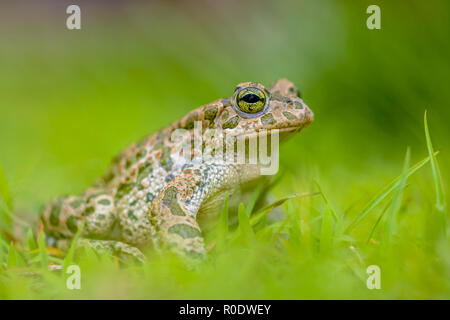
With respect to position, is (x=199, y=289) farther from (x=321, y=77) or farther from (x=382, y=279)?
(x=321, y=77)

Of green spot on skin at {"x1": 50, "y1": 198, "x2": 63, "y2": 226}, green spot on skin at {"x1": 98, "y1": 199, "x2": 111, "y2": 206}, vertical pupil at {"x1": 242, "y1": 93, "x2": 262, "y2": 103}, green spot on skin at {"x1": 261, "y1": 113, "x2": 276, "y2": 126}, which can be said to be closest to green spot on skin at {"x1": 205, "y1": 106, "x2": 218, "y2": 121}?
vertical pupil at {"x1": 242, "y1": 93, "x2": 262, "y2": 103}

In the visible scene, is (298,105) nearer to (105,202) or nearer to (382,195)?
(382,195)

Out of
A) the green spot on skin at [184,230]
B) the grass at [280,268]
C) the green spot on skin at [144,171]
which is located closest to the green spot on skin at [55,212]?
the grass at [280,268]

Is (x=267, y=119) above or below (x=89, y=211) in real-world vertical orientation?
above

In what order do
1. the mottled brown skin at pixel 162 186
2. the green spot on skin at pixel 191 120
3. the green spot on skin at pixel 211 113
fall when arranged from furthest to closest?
the green spot on skin at pixel 191 120, the green spot on skin at pixel 211 113, the mottled brown skin at pixel 162 186

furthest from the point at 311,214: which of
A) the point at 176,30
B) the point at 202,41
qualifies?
the point at 176,30

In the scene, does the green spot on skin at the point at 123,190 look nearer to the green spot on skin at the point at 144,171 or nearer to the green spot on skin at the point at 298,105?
the green spot on skin at the point at 144,171

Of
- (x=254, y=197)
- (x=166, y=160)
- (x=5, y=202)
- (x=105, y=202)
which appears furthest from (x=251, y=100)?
(x=5, y=202)
